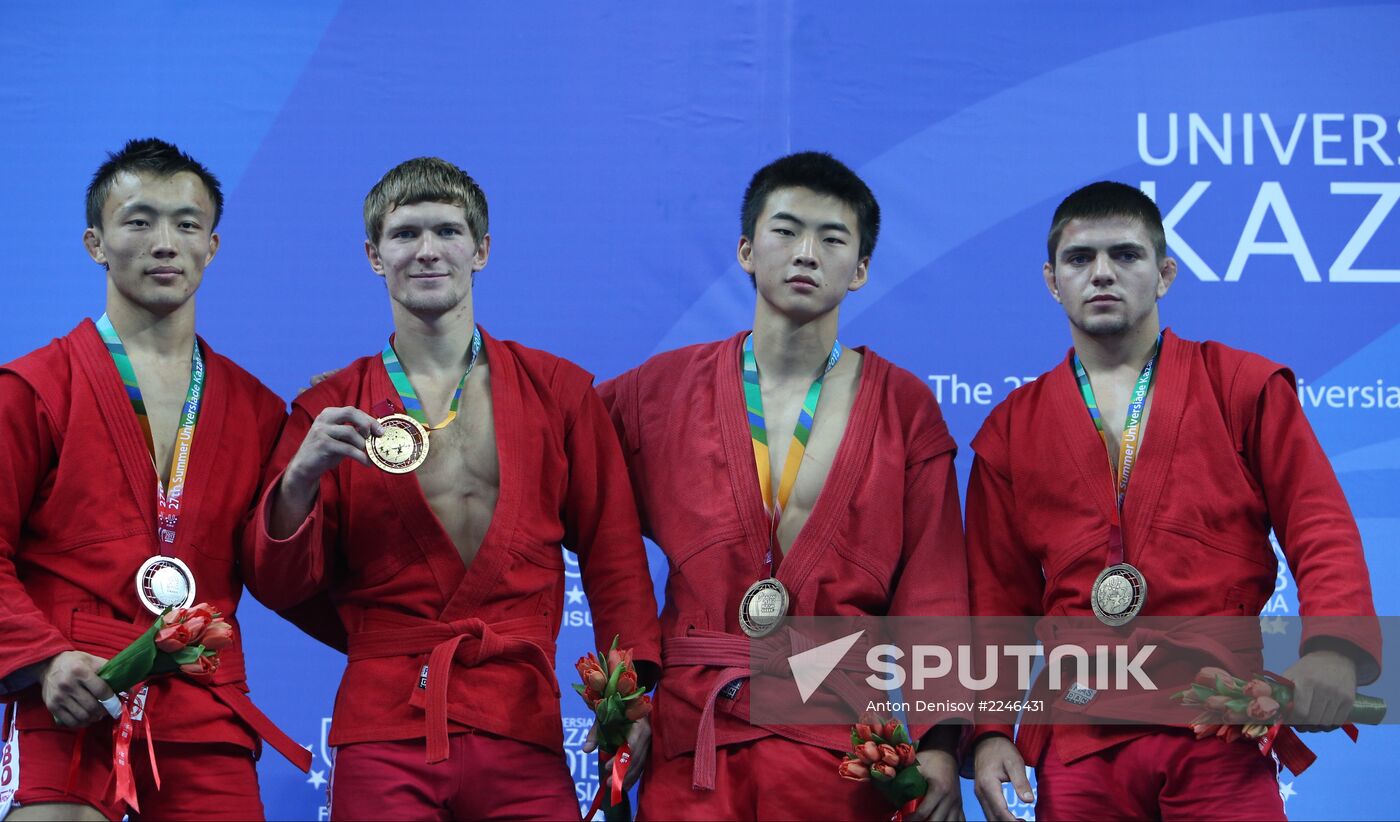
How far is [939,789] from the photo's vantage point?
119 inches

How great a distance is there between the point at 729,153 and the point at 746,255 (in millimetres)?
942

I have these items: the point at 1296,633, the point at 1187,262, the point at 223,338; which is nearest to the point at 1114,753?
the point at 1296,633

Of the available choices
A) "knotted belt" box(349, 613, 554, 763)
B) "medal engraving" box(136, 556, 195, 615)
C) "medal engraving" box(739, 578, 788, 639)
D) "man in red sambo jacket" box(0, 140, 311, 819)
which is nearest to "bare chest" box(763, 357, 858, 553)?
"medal engraving" box(739, 578, 788, 639)

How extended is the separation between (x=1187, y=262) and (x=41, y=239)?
10.4ft

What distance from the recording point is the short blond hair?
326cm

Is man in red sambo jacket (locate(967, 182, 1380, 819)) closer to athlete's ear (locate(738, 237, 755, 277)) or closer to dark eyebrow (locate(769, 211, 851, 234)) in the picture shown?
dark eyebrow (locate(769, 211, 851, 234))

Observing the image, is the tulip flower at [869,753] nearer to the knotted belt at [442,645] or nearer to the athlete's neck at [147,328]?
the knotted belt at [442,645]

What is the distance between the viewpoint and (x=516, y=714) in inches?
118

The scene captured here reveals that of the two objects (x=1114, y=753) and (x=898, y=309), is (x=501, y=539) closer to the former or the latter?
(x=1114, y=753)

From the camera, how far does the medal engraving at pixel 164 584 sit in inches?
117

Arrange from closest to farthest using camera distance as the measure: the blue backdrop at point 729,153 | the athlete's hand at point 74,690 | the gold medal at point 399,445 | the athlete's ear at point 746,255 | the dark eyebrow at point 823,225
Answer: the athlete's hand at point 74,690 < the gold medal at point 399,445 < the dark eyebrow at point 823,225 < the athlete's ear at point 746,255 < the blue backdrop at point 729,153

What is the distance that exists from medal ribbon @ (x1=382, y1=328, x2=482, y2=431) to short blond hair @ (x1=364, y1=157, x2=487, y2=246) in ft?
0.77

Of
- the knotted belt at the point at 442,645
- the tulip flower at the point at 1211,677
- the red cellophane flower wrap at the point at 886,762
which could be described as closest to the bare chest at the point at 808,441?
the red cellophane flower wrap at the point at 886,762

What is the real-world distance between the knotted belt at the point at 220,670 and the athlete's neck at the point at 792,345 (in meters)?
1.25
